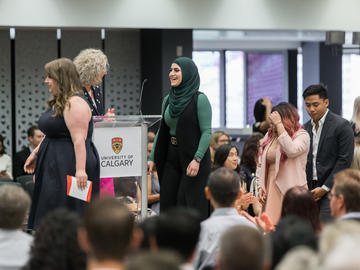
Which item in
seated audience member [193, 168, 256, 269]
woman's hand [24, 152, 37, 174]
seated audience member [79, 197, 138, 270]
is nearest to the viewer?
seated audience member [79, 197, 138, 270]

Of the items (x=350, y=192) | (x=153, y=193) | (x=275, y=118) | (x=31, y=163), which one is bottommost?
(x=153, y=193)

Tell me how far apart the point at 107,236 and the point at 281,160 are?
3.20m

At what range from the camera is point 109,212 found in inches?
91.4

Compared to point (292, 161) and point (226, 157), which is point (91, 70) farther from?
point (226, 157)

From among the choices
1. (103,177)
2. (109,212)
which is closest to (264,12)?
(103,177)

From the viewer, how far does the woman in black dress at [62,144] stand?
427 cm

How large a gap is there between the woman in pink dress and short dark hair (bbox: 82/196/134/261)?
118 inches

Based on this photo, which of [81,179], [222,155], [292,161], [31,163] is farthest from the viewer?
[222,155]

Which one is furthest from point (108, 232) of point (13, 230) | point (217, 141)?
point (217, 141)

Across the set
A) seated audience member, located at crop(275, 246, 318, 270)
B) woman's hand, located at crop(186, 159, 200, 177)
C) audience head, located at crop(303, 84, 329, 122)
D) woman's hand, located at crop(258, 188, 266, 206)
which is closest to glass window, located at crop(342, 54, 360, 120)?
audience head, located at crop(303, 84, 329, 122)

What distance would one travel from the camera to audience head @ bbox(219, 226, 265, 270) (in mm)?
2176

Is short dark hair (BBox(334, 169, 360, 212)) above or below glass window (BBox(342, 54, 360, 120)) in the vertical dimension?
below

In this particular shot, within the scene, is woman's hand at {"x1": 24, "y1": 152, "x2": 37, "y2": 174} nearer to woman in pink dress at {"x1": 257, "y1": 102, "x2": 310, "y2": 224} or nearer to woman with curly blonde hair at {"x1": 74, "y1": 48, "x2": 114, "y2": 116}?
woman with curly blonde hair at {"x1": 74, "y1": 48, "x2": 114, "y2": 116}

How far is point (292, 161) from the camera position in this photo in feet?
17.2
